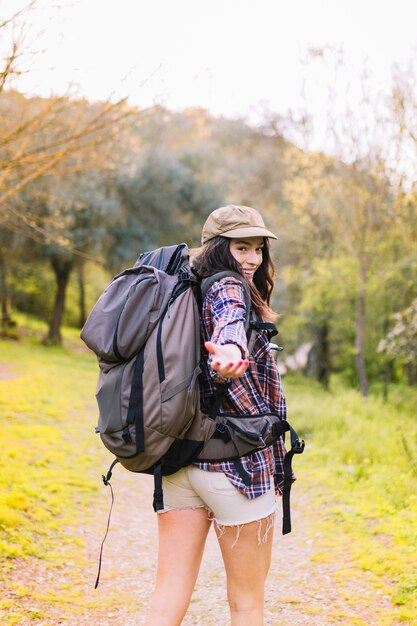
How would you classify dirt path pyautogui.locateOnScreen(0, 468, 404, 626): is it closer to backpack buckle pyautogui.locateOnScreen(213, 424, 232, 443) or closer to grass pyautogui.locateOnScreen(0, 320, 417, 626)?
grass pyautogui.locateOnScreen(0, 320, 417, 626)

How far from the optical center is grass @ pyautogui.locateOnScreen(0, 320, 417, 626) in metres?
4.31

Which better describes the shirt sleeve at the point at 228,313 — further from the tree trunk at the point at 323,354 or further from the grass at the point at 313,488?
the tree trunk at the point at 323,354

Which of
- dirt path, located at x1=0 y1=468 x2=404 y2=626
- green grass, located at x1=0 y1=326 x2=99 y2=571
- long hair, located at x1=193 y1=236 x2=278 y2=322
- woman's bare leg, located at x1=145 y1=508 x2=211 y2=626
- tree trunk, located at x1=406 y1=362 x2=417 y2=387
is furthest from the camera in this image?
tree trunk, located at x1=406 y1=362 x2=417 y2=387

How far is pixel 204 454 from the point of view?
7.07 feet

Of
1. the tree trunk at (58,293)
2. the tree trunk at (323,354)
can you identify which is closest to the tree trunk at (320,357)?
the tree trunk at (323,354)

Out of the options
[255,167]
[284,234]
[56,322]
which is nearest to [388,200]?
[284,234]

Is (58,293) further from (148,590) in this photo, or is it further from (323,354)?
(148,590)

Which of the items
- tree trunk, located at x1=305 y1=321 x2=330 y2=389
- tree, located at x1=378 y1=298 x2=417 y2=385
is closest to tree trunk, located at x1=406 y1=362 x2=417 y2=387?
tree trunk, located at x1=305 y1=321 x2=330 y2=389

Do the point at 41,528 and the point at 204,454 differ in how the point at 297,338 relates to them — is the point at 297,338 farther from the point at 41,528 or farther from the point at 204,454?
the point at 204,454

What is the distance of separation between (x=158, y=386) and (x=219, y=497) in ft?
1.44

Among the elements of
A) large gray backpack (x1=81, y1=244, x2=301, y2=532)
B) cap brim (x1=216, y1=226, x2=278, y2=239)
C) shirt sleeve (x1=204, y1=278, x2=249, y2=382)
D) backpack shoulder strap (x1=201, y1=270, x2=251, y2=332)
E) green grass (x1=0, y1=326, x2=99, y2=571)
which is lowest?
green grass (x1=0, y1=326, x2=99, y2=571)

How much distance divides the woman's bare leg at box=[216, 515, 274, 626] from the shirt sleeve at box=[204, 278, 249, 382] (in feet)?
1.73

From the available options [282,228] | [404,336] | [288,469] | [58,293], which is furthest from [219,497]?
[58,293]

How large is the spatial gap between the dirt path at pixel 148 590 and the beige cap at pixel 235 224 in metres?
2.46
